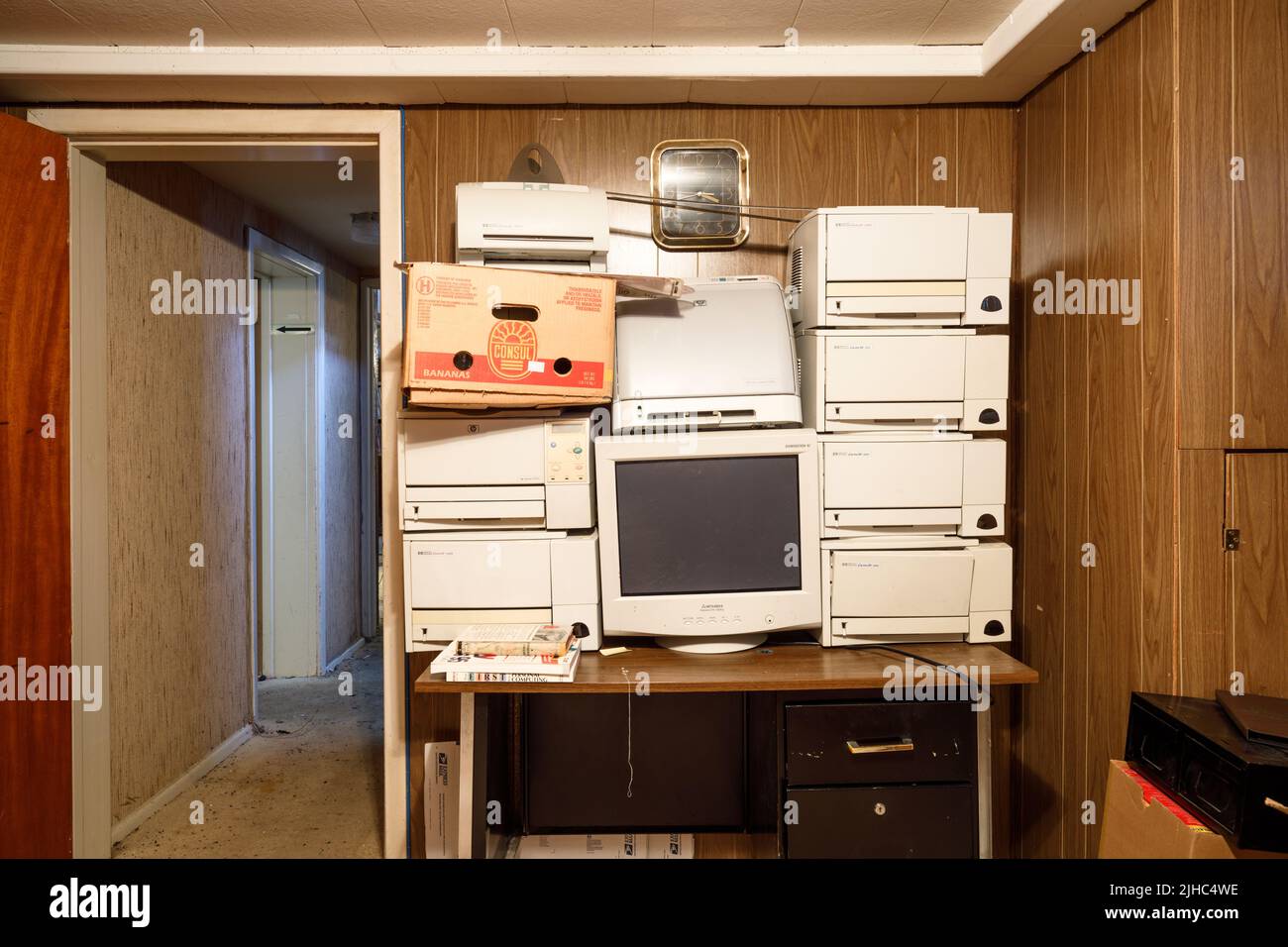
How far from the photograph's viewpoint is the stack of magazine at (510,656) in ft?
5.16

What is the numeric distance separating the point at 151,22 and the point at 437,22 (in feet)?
2.45

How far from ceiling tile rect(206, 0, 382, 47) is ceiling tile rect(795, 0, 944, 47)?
3.74 ft

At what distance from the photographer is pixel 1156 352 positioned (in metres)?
1.60

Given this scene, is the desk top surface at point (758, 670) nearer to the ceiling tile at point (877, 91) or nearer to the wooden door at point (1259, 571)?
the wooden door at point (1259, 571)

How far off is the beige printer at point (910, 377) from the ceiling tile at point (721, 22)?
82 centimetres

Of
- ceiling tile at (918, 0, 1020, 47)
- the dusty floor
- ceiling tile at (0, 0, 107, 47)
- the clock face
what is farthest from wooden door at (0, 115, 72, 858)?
ceiling tile at (918, 0, 1020, 47)

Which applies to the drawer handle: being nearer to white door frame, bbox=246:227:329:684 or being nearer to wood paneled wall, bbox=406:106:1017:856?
wood paneled wall, bbox=406:106:1017:856

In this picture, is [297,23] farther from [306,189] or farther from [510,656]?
[510,656]

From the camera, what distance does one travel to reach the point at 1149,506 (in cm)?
162

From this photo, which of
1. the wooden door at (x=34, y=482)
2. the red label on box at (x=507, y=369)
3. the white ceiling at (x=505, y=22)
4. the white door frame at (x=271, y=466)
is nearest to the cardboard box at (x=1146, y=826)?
the red label on box at (x=507, y=369)

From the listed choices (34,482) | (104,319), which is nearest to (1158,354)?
(34,482)

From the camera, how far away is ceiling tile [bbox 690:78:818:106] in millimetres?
2027

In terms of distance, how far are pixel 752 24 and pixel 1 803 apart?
9.28ft

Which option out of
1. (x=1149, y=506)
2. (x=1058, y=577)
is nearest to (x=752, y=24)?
(x=1149, y=506)
